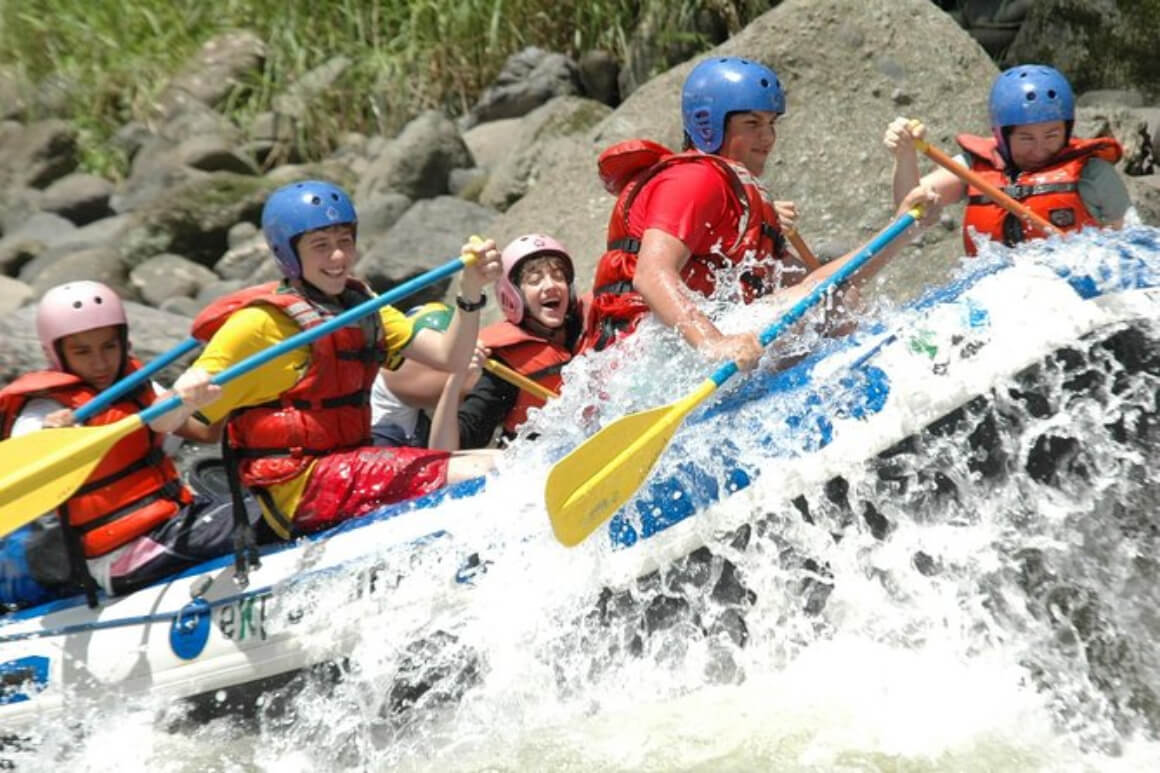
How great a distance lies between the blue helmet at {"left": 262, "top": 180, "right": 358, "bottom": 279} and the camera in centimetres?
504

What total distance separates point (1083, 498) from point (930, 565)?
0.45 m

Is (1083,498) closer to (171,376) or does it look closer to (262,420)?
(262,420)

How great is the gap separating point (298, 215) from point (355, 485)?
841 mm

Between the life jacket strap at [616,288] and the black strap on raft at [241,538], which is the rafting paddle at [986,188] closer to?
the life jacket strap at [616,288]

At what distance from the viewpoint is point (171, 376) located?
25.6ft

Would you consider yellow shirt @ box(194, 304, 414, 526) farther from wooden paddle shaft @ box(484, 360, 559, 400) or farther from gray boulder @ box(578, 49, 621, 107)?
gray boulder @ box(578, 49, 621, 107)

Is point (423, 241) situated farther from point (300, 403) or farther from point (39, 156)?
point (39, 156)

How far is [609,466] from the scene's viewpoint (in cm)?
445

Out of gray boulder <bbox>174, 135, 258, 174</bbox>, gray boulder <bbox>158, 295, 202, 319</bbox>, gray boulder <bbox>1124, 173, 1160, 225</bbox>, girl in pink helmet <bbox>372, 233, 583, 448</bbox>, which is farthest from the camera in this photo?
gray boulder <bbox>174, 135, 258, 174</bbox>

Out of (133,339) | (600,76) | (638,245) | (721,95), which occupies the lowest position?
(600,76)

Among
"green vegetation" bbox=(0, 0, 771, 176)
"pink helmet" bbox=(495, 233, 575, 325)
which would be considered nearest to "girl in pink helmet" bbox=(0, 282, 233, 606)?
"pink helmet" bbox=(495, 233, 575, 325)

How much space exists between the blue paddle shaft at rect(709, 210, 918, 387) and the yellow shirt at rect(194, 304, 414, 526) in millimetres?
1322

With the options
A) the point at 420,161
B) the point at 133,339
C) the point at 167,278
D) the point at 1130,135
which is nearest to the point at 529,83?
the point at 420,161

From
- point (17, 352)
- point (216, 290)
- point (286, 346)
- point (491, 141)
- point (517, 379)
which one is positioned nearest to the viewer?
point (286, 346)
